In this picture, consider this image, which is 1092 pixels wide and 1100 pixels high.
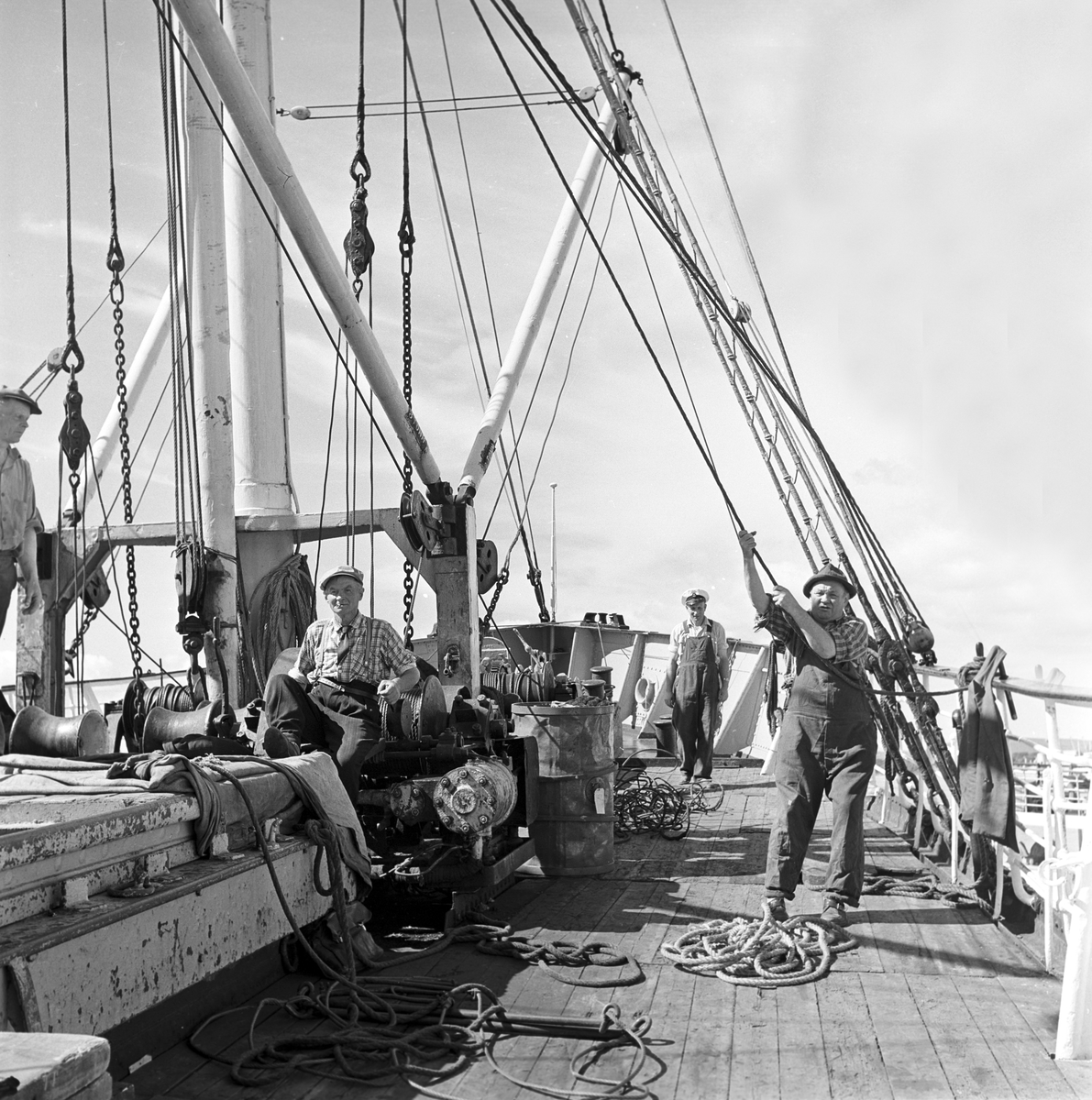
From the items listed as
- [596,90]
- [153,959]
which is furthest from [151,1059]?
[596,90]

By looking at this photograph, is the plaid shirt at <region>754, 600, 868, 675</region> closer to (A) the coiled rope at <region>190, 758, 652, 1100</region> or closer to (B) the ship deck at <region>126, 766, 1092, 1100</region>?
(B) the ship deck at <region>126, 766, 1092, 1100</region>

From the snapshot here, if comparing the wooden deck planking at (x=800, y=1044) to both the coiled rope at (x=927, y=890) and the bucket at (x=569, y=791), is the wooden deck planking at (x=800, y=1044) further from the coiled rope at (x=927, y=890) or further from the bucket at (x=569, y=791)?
the bucket at (x=569, y=791)

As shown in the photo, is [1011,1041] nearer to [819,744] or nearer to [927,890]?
[819,744]

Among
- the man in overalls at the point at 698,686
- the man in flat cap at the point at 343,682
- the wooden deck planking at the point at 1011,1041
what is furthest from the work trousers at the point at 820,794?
the man in overalls at the point at 698,686

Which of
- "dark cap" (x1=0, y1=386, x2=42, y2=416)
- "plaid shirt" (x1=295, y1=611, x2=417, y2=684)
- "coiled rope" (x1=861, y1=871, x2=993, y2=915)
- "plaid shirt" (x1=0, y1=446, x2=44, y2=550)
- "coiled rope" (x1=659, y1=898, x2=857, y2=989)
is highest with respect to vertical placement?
"dark cap" (x1=0, y1=386, x2=42, y2=416)

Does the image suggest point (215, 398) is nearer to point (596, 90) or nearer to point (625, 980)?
point (625, 980)

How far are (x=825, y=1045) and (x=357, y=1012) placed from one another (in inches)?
60.1

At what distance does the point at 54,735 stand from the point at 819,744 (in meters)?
3.42

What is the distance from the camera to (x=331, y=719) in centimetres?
577

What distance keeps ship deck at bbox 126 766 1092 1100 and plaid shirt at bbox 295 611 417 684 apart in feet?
4.37

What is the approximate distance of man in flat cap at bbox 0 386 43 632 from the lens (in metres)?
6.12

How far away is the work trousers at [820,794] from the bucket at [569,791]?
1368 mm

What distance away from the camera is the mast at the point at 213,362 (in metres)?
7.95

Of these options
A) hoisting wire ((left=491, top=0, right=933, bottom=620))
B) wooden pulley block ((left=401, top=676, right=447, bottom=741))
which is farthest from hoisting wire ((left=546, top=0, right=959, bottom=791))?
wooden pulley block ((left=401, top=676, right=447, bottom=741))
